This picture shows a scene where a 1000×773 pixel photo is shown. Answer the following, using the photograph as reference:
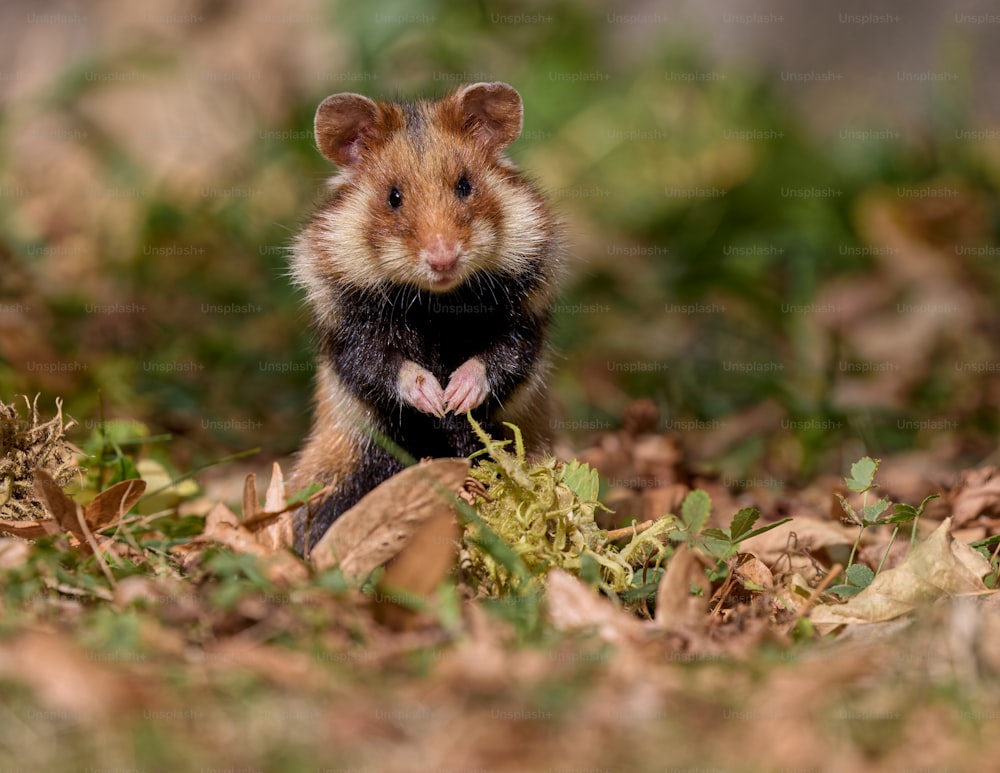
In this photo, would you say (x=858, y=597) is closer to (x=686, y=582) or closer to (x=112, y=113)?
(x=686, y=582)

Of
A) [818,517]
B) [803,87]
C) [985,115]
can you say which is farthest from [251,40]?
[818,517]

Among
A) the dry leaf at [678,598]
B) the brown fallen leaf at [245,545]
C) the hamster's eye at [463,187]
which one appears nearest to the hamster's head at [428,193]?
the hamster's eye at [463,187]

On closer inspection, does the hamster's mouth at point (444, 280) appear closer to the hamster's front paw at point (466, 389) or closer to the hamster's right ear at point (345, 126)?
the hamster's front paw at point (466, 389)

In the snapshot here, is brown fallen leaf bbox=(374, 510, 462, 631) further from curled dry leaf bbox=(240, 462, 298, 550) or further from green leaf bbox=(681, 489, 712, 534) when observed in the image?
green leaf bbox=(681, 489, 712, 534)

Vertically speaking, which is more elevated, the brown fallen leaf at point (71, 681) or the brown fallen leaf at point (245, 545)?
the brown fallen leaf at point (71, 681)

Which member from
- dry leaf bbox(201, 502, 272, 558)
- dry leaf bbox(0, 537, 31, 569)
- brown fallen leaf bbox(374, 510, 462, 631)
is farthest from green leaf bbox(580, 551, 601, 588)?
dry leaf bbox(0, 537, 31, 569)
